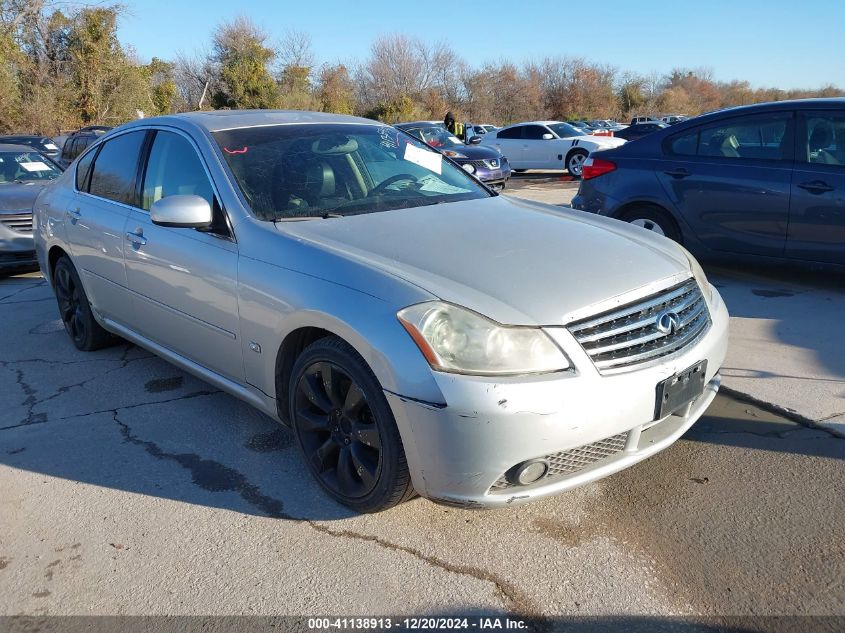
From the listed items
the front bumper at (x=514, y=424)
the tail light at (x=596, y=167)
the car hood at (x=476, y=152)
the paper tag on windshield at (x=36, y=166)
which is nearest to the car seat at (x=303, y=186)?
the front bumper at (x=514, y=424)

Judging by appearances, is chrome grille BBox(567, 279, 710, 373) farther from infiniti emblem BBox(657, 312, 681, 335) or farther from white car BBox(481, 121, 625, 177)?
white car BBox(481, 121, 625, 177)

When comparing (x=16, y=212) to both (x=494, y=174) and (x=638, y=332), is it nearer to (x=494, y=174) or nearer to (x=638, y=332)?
(x=638, y=332)

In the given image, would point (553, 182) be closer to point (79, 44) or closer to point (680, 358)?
point (680, 358)

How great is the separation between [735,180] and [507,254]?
374cm

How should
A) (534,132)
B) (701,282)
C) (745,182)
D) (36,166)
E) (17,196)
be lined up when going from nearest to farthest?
1. (701,282)
2. (745,182)
3. (17,196)
4. (36,166)
5. (534,132)

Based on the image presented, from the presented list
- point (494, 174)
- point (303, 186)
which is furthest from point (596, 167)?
point (494, 174)

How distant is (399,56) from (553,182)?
4115 centimetres

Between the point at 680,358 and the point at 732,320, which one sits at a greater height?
the point at 680,358

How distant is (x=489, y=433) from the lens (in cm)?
242

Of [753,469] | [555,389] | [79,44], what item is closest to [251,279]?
[555,389]

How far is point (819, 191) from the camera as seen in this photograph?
217 inches

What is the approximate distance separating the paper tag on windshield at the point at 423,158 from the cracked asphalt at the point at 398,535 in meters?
1.73

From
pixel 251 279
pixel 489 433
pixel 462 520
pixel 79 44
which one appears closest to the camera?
pixel 489 433

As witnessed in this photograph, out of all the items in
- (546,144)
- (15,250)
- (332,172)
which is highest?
(332,172)
